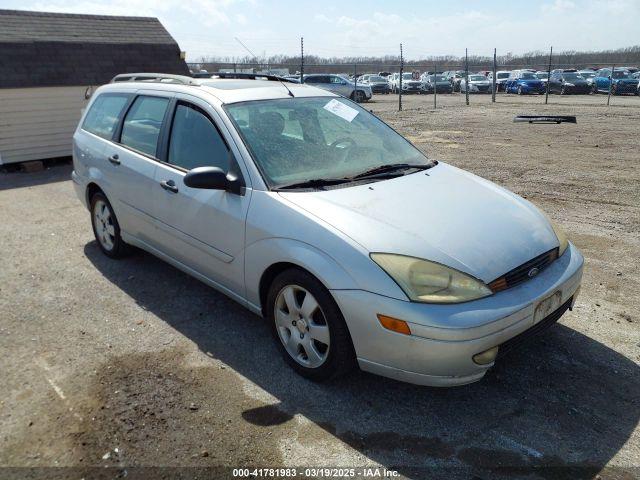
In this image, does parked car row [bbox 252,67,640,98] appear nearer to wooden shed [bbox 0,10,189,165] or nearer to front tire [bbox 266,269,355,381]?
wooden shed [bbox 0,10,189,165]

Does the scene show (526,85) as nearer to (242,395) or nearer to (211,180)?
(211,180)

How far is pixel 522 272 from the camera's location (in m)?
2.90

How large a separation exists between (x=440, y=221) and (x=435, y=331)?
73cm

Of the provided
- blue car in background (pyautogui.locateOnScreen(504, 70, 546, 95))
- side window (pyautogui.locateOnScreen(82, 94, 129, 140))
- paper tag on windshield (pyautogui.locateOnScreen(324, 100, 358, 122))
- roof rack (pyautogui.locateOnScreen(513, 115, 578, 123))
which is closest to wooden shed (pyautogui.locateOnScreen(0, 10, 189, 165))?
side window (pyautogui.locateOnScreen(82, 94, 129, 140))

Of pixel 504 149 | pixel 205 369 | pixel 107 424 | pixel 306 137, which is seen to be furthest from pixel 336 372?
pixel 504 149

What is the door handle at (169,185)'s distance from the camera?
387cm

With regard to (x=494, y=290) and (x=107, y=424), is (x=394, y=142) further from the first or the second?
(x=107, y=424)

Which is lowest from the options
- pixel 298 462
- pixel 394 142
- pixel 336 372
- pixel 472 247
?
pixel 298 462

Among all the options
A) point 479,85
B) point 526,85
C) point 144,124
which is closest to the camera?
point 144,124

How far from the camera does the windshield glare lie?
347 cm

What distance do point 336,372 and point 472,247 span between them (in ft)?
3.40

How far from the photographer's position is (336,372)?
9.90 ft

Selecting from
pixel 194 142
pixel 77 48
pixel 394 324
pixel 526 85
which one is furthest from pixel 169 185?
pixel 526 85

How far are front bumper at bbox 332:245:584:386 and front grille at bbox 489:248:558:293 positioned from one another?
0.03 metres
